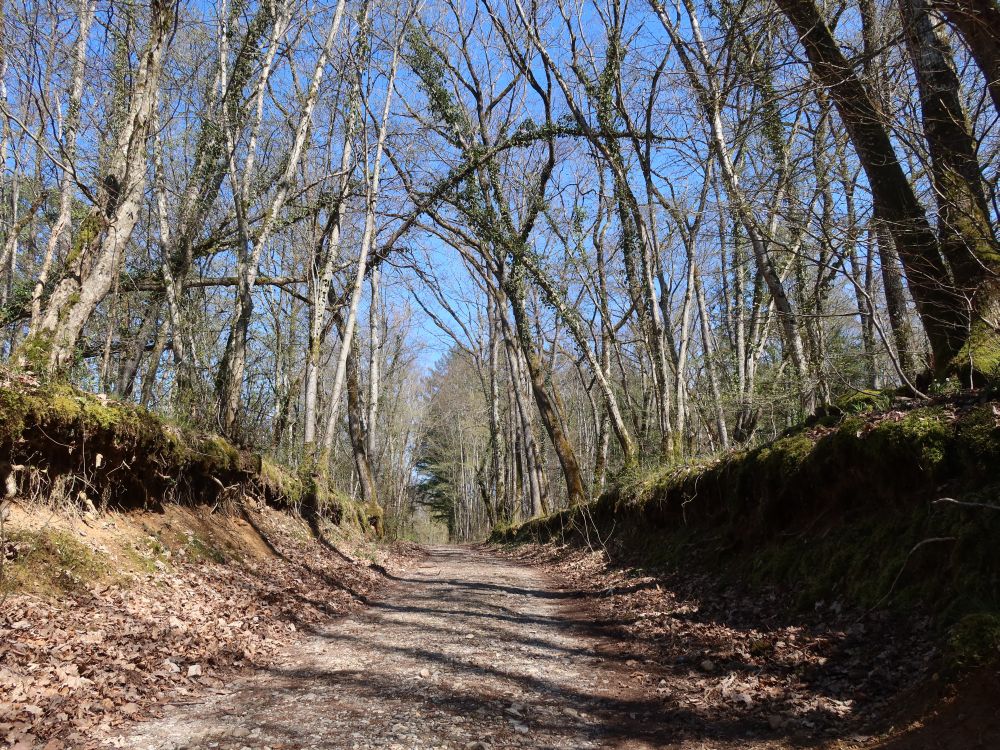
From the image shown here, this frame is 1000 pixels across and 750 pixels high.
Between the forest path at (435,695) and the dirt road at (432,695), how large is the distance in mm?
11

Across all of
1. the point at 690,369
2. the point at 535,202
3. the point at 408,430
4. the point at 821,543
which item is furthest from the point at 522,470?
the point at 821,543

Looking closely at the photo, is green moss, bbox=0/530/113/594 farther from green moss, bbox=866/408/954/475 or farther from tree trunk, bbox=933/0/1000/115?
tree trunk, bbox=933/0/1000/115

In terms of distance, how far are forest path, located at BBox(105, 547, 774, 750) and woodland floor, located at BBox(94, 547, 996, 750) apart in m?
0.01

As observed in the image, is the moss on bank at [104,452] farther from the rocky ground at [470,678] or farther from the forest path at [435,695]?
the forest path at [435,695]

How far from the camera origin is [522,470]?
1004 inches

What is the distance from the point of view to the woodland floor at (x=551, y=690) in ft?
11.2

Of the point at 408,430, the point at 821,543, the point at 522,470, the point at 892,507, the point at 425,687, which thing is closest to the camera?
the point at 425,687

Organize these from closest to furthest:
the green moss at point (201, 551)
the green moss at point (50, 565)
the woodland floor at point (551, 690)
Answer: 1. the woodland floor at point (551, 690)
2. the green moss at point (50, 565)
3. the green moss at point (201, 551)

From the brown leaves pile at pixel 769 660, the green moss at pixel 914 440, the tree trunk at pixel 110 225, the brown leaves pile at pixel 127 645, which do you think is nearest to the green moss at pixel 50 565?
the brown leaves pile at pixel 127 645

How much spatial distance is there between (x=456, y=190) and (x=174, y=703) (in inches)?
569

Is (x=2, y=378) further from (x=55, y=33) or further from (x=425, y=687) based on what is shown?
(x=55, y=33)

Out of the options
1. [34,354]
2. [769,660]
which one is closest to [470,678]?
[769,660]

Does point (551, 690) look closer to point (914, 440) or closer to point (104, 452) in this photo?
point (914, 440)

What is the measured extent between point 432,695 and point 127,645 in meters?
2.15
